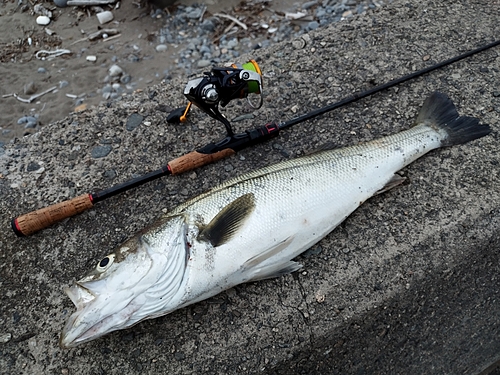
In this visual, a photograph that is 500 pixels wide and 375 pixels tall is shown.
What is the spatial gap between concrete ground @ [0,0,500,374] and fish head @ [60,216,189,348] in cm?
28

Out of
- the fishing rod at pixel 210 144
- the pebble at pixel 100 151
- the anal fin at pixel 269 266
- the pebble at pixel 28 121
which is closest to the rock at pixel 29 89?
the pebble at pixel 28 121

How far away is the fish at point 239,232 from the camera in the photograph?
1.99 metres

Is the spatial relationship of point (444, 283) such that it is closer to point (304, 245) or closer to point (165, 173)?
point (304, 245)

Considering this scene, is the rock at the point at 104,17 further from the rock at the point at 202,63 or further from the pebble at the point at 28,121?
the pebble at the point at 28,121

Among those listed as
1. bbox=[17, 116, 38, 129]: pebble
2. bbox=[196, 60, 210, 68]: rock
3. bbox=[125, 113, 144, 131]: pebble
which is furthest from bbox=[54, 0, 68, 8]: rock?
bbox=[125, 113, 144, 131]: pebble

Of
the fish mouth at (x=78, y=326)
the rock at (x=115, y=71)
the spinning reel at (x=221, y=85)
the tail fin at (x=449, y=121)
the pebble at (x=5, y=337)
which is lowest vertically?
the pebble at (x=5, y=337)

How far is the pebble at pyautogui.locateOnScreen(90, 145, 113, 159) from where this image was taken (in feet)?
9.41

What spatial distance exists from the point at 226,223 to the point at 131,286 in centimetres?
56

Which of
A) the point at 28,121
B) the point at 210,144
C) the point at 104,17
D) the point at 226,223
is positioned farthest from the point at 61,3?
the point at 226,223

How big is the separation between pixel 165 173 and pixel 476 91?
2.30 m

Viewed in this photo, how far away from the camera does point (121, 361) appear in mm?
2164

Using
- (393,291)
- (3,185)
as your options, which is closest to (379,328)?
(393,291)

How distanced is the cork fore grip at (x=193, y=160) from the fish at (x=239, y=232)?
38 centimetres

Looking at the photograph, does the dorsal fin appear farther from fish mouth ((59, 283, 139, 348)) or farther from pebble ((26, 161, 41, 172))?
pebble ((26, 161, 41, 172))
